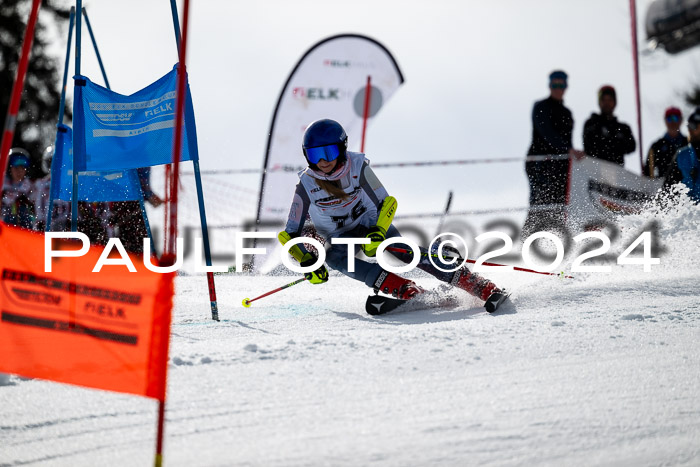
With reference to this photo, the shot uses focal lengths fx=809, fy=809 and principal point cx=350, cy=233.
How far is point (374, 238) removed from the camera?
5727 millimetres

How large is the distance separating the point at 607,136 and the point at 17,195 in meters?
6.36

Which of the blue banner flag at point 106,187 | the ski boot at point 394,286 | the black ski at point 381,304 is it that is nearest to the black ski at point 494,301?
the ski boot at point 394,286

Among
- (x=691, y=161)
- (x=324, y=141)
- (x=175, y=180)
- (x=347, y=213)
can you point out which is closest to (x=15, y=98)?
(x=175, y=180)

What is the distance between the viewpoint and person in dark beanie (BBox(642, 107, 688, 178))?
838 cm

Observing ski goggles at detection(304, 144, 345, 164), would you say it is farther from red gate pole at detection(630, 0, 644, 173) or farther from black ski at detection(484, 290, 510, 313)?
red gate pole at detection(630, 0, 644, 173)

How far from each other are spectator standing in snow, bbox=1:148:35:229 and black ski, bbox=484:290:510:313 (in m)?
5.61

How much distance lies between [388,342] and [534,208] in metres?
4.54

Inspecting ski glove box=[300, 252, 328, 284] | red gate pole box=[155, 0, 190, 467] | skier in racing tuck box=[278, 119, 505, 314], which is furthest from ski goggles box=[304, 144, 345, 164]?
red gate pole box=[155, 0, 190, 467]

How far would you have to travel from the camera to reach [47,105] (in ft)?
60.4

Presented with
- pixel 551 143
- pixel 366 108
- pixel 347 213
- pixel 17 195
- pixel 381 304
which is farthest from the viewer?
pixel 366 108

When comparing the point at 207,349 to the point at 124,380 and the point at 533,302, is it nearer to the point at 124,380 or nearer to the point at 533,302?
the point at 124,380

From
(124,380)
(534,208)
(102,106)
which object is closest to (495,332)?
(124,380)

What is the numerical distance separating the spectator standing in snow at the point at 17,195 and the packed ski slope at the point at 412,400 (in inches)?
184

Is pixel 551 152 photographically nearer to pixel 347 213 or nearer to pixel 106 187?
pixel 347 213
